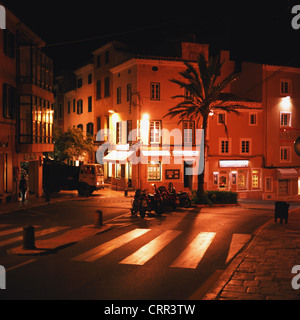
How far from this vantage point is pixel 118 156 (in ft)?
131

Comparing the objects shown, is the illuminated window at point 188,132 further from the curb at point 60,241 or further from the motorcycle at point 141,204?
the curb at point 60,241

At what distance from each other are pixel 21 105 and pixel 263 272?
22619 mm

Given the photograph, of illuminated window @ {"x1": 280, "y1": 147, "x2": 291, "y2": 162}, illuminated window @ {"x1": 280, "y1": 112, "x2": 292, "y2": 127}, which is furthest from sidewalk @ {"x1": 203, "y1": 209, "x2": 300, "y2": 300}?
illuminated window @ {"x1": 280, "y1": 112, "x2": 292, "y2": 127}

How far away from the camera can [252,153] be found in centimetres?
4159

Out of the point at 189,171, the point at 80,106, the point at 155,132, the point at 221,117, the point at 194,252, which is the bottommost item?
the point at 194,252

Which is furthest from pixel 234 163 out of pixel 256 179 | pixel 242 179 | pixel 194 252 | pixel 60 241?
pixel 60 241

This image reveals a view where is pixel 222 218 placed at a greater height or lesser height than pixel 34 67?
lesser

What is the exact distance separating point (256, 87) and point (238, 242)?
3113cm

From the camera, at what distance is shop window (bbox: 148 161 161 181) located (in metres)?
37.4

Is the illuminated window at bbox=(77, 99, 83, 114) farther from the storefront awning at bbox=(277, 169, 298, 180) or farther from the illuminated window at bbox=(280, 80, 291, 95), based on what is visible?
the storefront awning at bbox=(277, 169, 298, 180)

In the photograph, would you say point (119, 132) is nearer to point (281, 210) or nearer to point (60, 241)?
point (281, 210)
